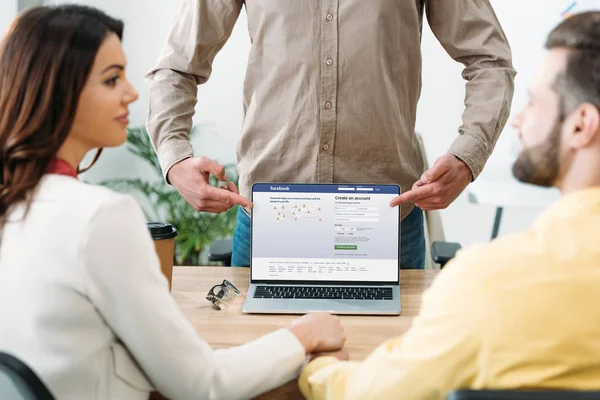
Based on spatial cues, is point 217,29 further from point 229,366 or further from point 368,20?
point 229,366

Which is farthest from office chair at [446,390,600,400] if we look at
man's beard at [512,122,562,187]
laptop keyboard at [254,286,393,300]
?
laptop keyboard at [254,286,393,300]

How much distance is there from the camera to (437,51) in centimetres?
409

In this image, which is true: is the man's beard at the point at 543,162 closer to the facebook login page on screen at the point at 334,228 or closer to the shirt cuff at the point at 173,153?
the facebook login page on screen at the point at 334,228

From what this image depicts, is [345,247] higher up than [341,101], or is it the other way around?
[341,101]

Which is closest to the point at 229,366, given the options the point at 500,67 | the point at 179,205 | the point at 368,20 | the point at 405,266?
the point at 405,266

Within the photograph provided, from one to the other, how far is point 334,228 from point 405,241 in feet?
1.12

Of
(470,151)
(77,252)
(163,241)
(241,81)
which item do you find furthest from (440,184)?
(241,81)

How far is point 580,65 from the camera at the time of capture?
1.09 metres

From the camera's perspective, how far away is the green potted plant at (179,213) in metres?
4.07

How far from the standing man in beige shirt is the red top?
699 millimetres

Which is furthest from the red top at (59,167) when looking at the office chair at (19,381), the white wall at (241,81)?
the white wall at (241,81)

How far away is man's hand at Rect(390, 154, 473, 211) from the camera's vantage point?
1.81m

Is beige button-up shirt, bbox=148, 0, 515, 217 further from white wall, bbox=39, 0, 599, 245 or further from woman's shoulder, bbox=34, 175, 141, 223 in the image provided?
white wall, bbox=39, 0, 599, 245

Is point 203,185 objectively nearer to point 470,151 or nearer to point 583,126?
point 470,151
